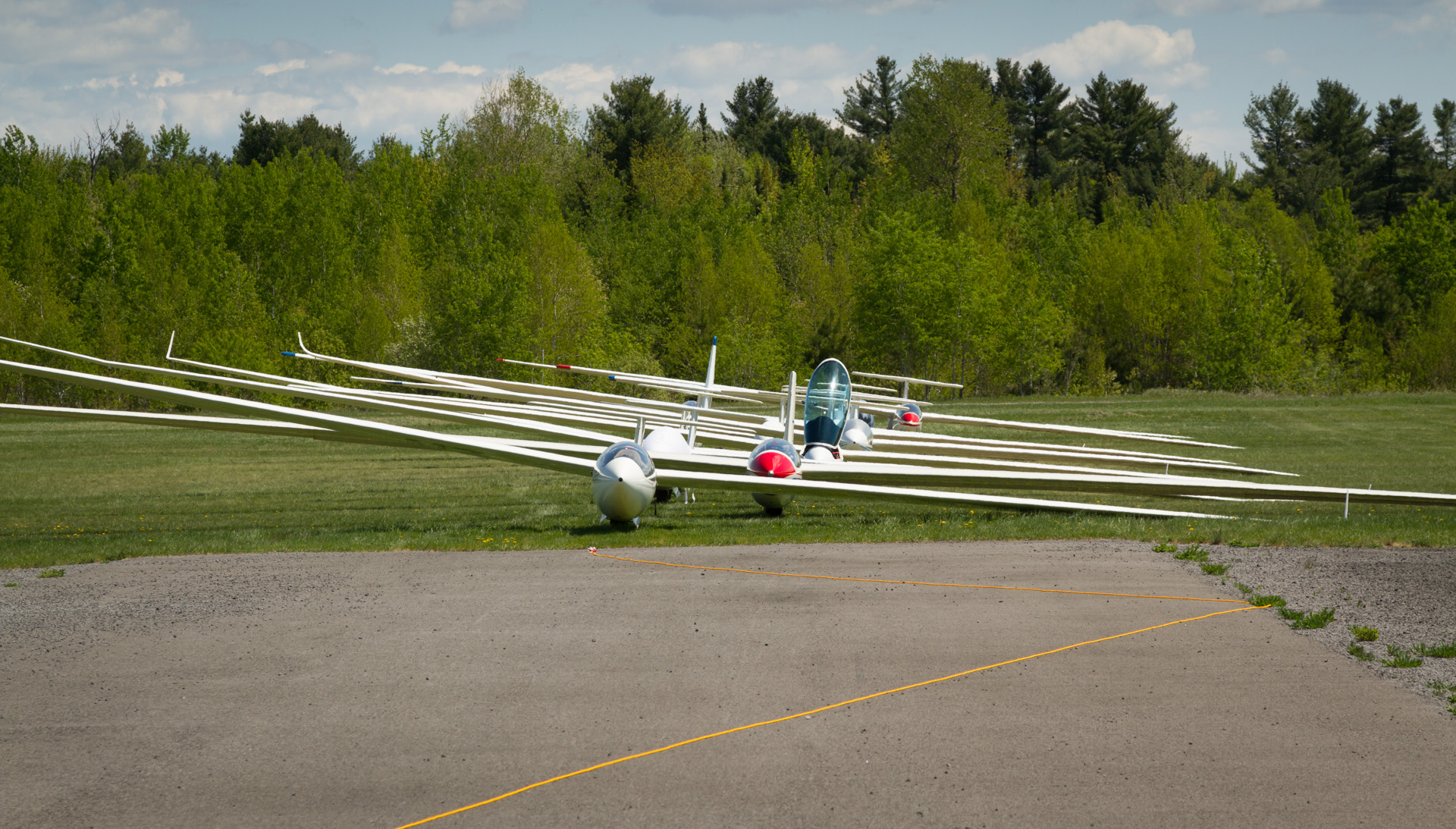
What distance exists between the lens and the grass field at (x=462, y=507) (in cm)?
1175

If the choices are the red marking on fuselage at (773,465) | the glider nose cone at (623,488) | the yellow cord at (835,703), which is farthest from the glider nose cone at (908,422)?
the yellow cord at (835,703)

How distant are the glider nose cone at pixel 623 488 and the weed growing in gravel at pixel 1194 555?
5944mm

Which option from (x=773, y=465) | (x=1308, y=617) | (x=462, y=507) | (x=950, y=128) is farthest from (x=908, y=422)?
(x=950, y=128)

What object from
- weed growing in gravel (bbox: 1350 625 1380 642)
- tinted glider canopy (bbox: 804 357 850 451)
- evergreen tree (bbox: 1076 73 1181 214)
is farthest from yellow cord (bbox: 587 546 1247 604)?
evergreen tree (bbox: 1076 73 1181 214)

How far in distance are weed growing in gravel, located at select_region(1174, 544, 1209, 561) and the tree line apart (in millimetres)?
33219

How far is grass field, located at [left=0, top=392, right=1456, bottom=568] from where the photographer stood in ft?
38.5

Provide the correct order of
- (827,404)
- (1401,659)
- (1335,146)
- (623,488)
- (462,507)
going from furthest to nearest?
(1335,146) < (462,507) < (827,404) < (623,488) < (1401,659)

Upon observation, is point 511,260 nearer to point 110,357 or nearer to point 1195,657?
point 110,357

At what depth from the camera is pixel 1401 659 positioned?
22.0ft

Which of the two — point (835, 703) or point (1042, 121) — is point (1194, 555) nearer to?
point (835, 703)

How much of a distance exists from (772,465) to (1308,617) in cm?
641

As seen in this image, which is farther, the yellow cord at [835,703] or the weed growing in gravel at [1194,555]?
the weed growing in gravel at [1194,555]

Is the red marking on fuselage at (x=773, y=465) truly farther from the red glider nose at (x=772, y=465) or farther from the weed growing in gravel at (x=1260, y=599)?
the weed growing in gravel at (x=1260, y=599)

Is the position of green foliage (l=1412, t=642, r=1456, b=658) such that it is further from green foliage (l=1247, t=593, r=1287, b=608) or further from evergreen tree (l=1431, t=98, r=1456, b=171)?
evergreen tree (l=1431, t=98, r=1456, b=171)
